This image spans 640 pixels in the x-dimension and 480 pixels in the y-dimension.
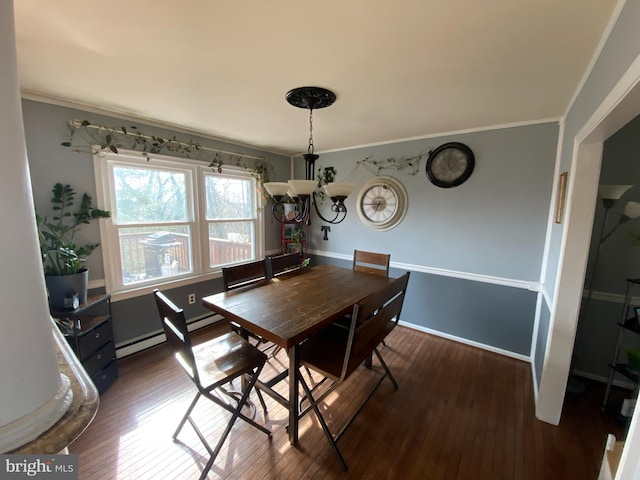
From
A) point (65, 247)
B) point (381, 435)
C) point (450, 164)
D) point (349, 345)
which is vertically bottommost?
point (381, 435)

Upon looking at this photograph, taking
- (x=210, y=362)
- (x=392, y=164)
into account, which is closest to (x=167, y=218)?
(x=210, y=362)

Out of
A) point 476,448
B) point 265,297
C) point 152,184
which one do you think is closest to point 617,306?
point 476,448

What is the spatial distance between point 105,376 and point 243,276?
1291 millimetres

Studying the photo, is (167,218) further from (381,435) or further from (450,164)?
(450,164)

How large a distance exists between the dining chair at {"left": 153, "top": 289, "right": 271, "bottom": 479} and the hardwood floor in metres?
0.14

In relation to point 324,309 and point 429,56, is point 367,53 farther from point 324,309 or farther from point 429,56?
point 324,309

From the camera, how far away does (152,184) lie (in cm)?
254

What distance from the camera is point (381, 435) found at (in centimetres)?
167

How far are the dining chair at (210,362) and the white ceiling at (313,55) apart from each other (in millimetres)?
1292

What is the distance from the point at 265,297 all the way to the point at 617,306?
2.81 m

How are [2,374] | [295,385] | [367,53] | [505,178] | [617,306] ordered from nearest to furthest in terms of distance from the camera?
[2,374], [367,53], [295,385], [617,306], [505,178]

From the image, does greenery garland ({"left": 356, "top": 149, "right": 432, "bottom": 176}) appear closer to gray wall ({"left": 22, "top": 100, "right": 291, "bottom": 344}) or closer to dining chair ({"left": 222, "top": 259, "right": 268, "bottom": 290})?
dining chair ({"left": 222, "top": 259, "right": 268, "bottom": 290})

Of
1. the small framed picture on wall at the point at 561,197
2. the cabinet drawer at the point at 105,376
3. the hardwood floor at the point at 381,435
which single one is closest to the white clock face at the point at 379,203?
the small framed picture on wall at the point at 561,197

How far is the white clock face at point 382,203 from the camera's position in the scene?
304 centimetres
